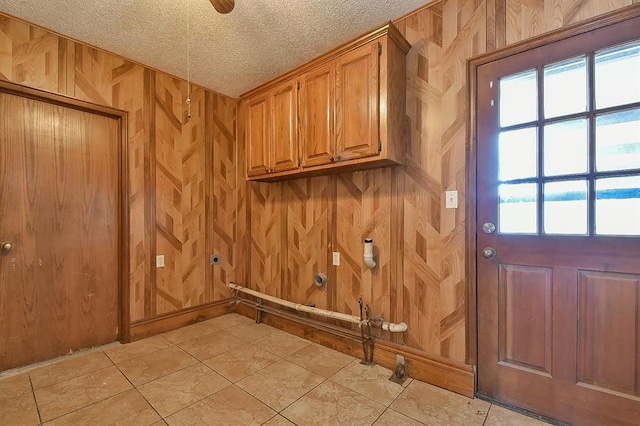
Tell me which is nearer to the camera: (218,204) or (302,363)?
(302,363)

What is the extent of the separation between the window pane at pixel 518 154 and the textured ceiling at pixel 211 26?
→ 117 centimetres

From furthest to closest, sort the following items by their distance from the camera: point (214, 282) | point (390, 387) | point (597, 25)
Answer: point (214, 282) < point (390, 387) < point (597, 25)

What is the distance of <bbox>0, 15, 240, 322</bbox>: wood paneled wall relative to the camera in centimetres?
225

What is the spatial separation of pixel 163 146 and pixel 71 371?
83.8 inches

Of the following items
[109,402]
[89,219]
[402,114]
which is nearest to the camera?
[109,402]

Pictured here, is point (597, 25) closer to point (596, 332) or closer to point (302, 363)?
point (596, 332)

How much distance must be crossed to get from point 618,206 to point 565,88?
28.6 inches

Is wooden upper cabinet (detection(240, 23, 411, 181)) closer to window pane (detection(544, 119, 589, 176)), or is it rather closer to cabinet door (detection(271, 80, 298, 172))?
cabinet door (detection(271, 80, 298, 172))

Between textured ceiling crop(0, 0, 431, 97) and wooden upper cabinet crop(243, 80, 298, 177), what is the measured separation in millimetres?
370

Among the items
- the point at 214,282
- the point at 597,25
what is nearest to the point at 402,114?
the point at 597,25

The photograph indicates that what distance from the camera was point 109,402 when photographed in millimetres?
1743

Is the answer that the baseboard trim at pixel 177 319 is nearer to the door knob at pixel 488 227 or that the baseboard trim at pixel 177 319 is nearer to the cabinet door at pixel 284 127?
the cabinet door at pixel 284 127

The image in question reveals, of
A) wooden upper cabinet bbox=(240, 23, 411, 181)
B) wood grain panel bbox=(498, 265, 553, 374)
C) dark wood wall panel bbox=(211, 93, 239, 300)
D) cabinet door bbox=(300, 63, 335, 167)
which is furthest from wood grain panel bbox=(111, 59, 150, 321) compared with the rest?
wood grain panel bbox=(498, 265, 553, 374)

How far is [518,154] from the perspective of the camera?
1.71m
